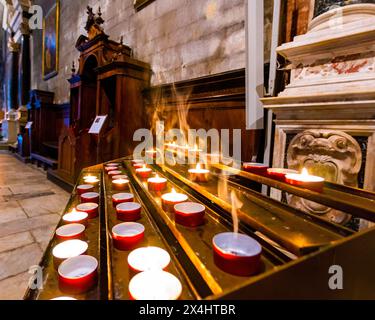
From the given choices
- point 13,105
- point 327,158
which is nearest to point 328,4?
point 327,158

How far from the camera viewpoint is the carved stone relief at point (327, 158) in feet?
5.56

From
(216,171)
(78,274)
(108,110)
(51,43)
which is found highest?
(51,43)

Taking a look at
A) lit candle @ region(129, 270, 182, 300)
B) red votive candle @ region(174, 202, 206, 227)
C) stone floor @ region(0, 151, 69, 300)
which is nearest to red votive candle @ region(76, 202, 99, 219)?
red votive candle @ region(174, 202, 206, 227)

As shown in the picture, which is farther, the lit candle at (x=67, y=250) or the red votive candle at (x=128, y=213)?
the red votive candle at (x=128, y=213)

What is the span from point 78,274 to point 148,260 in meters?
0.24

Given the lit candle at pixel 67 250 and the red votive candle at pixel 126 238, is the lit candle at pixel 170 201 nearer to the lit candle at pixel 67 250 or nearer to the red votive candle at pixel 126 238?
the red votive candle at pixel 126 238

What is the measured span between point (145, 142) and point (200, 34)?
215 centimetres

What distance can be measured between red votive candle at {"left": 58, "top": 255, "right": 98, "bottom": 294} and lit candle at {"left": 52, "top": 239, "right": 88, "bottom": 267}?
8 centimetres

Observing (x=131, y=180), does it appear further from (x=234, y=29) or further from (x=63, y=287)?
(x=234, y=29)

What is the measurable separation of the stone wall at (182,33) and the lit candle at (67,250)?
2890 mm

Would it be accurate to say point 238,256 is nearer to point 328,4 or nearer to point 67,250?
point 67,250

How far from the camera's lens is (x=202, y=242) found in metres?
0.86

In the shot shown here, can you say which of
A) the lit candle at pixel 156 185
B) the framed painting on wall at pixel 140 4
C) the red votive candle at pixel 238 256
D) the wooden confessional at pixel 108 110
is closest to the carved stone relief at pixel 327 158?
the lit candle at pixel 156 185

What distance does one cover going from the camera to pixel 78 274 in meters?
0.74
